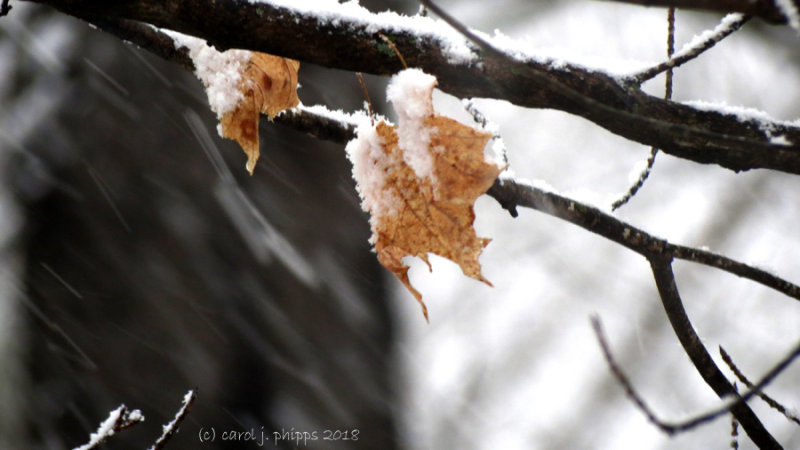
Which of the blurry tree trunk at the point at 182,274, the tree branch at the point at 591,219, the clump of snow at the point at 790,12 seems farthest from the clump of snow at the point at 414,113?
the blurry tree trunk at the point at 182,274

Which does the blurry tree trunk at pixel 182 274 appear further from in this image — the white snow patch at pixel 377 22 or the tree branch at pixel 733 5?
the tree branch at pixel 733 5

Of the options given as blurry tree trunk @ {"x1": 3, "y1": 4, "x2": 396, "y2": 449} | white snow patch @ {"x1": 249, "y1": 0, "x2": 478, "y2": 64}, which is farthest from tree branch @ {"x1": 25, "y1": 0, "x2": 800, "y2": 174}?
blurry tree trunk @ {"x1": 3, "y1": 4, "x2": 396, "y2": 449}

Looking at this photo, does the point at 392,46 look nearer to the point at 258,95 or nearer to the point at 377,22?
the point at 377,22

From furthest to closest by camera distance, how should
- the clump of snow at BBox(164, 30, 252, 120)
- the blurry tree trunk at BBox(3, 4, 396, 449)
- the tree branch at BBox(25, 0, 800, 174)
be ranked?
the blurry tree trunk at BBox(3, 4, 396, 449), the clump of snow at BBox(164, 30, 252, 120), the tree branch at BBox(25, 0, 800, 174)

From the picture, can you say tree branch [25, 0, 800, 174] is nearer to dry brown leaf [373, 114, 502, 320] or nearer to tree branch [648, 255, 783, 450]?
dry brown leaf [373, 114, 502, 320]

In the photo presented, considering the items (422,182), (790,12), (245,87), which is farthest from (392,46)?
(790,12)
